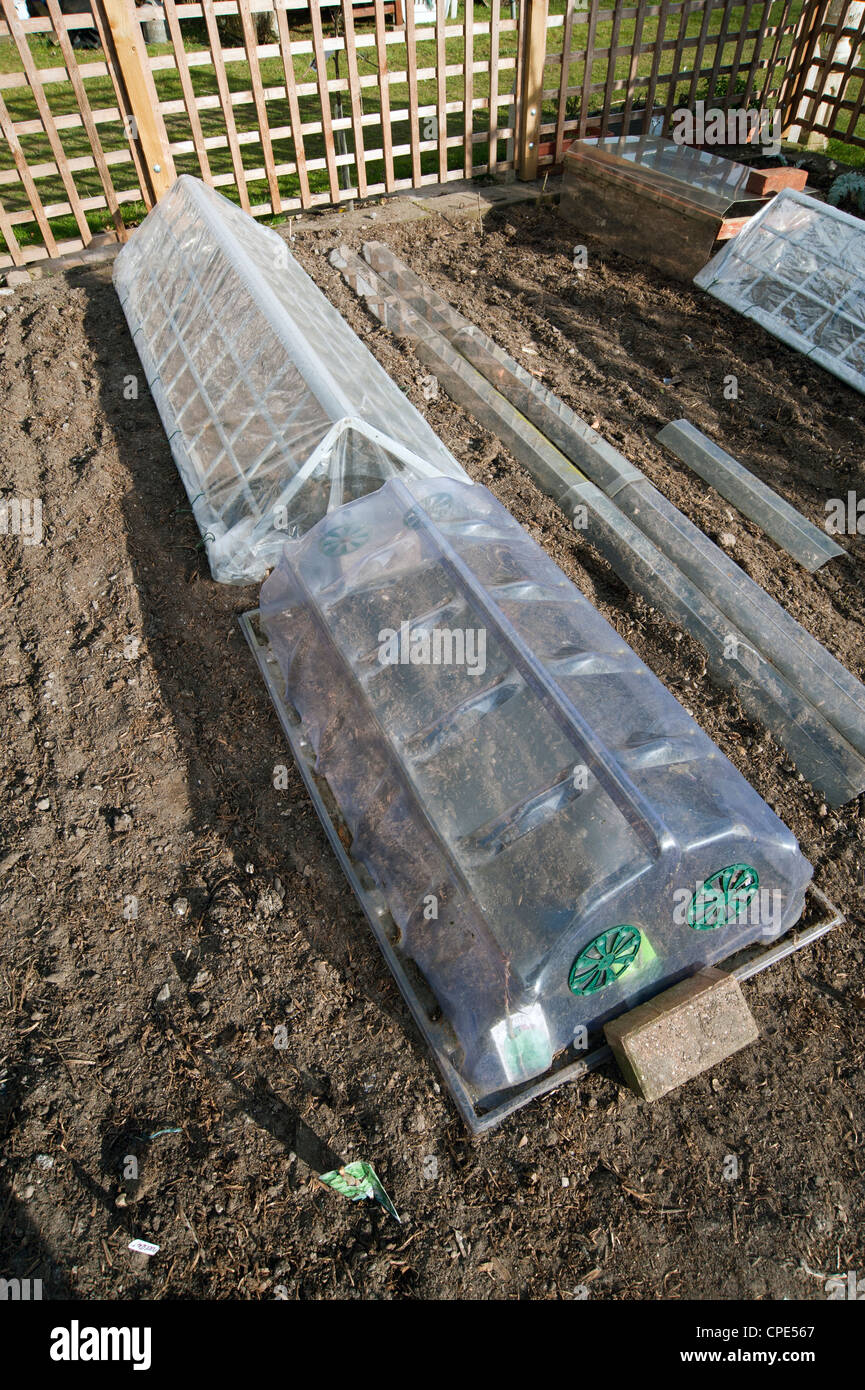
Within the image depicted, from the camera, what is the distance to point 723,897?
267cm

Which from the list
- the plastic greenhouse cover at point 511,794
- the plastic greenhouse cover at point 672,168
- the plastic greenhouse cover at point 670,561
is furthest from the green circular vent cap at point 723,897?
the plastic greenhouse cover at point 672,168

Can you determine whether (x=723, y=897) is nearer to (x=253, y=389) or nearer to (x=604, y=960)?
(x=604, y=960)

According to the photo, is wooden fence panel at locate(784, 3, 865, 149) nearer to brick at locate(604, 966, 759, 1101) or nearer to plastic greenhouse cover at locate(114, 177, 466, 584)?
plastic greenhouse cover at locate(114, 177, 466, 584)

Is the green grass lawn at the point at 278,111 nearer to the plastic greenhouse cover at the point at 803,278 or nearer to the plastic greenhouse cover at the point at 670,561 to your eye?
the plastic greenhouse cover at the point at 803,278

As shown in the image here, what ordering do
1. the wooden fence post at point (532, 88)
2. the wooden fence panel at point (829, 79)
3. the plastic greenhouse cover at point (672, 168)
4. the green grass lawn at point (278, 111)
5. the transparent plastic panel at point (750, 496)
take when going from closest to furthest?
the transparent plastic panel at point (750, 496) < the plastic greenhouse cover at point (672, 168) < the wooden fence post at point (532, 88) < the green grass lawn at point (278, 111) < the wooden fence panel at point (829, 79)

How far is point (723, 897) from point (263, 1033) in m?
1.70

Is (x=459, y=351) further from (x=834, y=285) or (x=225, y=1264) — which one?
(x=225, y=1264)

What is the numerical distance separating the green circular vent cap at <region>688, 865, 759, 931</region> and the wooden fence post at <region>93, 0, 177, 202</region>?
734cm

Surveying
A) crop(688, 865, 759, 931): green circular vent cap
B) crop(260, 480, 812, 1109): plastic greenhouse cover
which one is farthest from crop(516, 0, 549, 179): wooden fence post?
crop(688, 865, 759, 931): green circular vent cap

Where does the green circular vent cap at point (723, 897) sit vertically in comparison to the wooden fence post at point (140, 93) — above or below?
below

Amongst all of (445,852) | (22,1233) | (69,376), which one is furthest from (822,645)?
(69,376)

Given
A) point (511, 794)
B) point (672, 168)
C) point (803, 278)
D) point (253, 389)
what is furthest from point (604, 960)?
point (672, 168)

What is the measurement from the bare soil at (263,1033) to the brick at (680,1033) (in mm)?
111

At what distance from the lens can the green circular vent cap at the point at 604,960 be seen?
8.11ft
